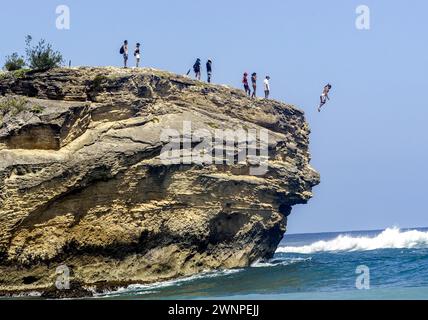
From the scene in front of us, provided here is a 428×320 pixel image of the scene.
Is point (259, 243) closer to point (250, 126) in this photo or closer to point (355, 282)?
point (250, 126)

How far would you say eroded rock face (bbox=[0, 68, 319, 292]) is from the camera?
29828mm

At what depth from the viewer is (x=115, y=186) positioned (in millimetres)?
31594

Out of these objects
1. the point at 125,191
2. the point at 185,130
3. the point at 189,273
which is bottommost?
the point at 189,273

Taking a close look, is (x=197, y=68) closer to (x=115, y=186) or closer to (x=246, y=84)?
(x=246, y=84)

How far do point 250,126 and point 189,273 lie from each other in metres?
8.44

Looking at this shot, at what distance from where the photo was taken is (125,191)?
104ft

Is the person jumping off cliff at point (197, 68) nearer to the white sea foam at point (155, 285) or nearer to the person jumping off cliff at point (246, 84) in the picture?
the person jumping off cliff at point (246, 84)

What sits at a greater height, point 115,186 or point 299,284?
point 115,186

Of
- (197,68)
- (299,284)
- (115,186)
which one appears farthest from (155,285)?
(197,68)

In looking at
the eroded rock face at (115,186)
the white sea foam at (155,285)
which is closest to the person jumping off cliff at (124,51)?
the eroded rock face at (115,186)

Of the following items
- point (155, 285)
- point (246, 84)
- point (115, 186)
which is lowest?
point (155, 285)

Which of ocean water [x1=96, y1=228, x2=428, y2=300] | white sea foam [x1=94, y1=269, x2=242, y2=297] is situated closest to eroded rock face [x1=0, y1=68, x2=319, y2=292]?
white sea foam [x1=94, y1=269, x2=242, y2=297]

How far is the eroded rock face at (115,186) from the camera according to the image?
29.8 meters
